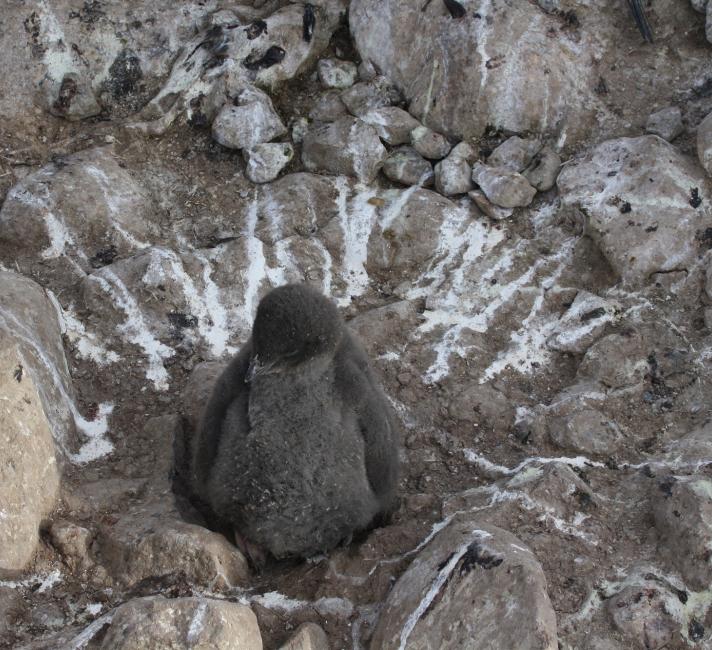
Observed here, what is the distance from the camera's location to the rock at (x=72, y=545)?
169 inches

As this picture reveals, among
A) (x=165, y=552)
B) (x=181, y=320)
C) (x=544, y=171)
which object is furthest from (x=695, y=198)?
(x=165, y=552)

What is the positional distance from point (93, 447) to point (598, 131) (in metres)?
4.34

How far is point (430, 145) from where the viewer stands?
7.01 metres

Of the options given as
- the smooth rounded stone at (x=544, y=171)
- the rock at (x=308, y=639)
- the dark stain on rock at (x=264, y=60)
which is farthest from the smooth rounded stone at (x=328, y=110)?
the rock at (x=308, y=639)

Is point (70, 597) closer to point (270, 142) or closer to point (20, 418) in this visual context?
point (20, 418)

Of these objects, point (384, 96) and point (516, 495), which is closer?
point (516, 495)

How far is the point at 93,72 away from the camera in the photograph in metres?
7.33

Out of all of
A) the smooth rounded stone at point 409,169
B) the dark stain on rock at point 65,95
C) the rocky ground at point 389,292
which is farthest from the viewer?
the dark stain on rock at point 65,95

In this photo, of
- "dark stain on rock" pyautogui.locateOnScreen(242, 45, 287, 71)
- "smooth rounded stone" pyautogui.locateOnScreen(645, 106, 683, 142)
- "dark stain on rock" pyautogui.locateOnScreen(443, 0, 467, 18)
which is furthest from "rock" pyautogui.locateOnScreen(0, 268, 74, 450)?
"smooth rounded stone" pyautogui.locateOnScreen(645, 106, 683, 142)

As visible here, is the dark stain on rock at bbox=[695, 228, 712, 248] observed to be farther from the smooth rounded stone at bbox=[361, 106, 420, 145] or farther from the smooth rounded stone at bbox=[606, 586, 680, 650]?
the smooth rounded stone at bbox=[606, 586, 680, 650]

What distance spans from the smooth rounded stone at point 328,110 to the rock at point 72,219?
5.25 feet

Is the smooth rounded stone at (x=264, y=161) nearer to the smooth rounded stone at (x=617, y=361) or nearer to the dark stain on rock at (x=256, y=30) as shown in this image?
the dark stain on rock at (x=256, y=30)

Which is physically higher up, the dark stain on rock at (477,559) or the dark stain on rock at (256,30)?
the dark stain on rock at (256,30)

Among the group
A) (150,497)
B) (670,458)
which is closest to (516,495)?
(670,458)
